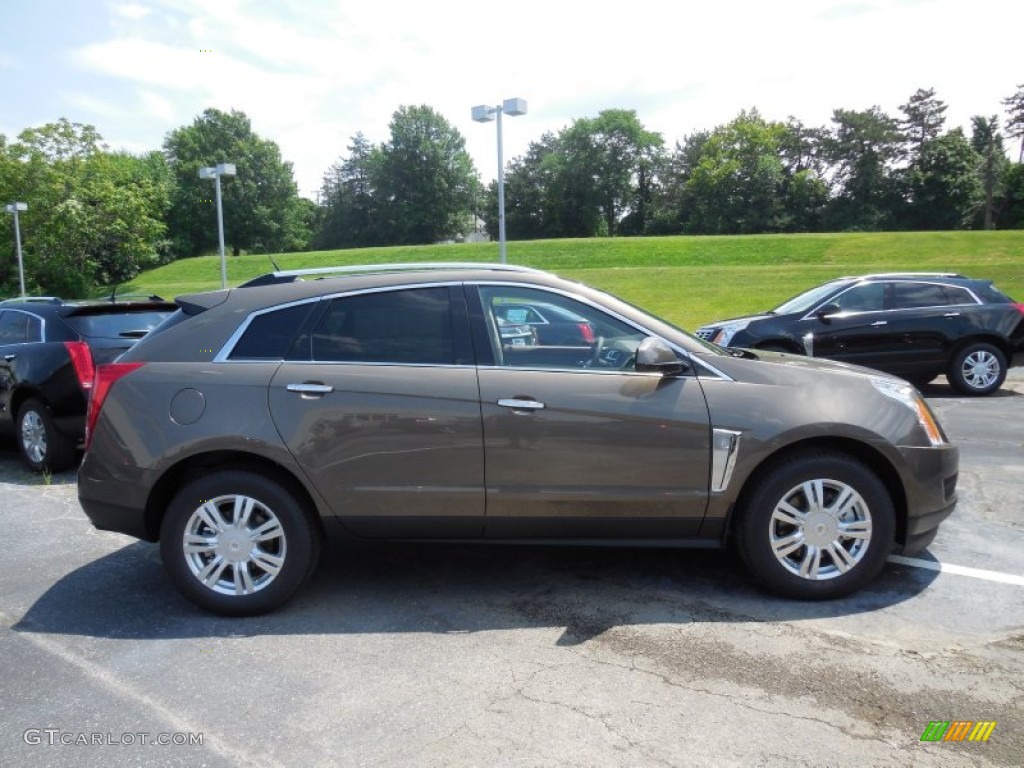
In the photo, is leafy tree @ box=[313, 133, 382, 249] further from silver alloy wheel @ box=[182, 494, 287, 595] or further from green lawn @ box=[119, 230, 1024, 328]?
silver alloy wheel @ box=[182, 494, 287, 595]

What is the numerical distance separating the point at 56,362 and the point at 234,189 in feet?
241

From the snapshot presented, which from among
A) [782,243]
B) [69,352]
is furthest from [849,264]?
[69,352]

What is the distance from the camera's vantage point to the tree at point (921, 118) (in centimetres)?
8138

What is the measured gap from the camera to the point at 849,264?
35906mm

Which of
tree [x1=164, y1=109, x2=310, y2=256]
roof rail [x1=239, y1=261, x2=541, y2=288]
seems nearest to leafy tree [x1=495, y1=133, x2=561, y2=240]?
tree [x1=164, y1=109, x2=310, y2=256]

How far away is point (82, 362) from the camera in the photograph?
6816 mm

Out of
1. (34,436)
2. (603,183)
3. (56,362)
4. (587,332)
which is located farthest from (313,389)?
(603,183)

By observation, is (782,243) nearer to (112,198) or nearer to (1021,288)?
(1021,288)

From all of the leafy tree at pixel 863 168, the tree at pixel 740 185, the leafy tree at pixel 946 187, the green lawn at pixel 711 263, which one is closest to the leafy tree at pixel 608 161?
the tree at pixel 740 185

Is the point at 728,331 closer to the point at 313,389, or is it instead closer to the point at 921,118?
the point at 313,389

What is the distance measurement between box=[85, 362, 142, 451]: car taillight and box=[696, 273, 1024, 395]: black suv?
772 centimetres

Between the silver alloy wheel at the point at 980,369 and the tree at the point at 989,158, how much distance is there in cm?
7114

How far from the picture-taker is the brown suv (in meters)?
3.72

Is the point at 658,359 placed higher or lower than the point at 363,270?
lower
